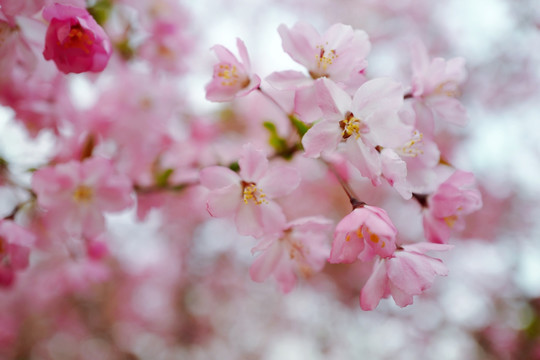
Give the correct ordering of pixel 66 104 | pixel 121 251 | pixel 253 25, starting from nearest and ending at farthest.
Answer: pixel 66 104
pixel 121 251
pixel 253 25

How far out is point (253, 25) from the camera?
4898mm

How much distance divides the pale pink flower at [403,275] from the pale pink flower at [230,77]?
1.60 ft

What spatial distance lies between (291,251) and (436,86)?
21.0 inches

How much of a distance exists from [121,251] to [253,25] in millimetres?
2866

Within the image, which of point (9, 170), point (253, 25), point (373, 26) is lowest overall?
point (253, 25)

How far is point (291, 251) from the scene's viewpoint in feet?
3.49

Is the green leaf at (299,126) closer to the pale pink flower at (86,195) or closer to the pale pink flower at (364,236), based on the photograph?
Result: the pale pink flower at (364,236)

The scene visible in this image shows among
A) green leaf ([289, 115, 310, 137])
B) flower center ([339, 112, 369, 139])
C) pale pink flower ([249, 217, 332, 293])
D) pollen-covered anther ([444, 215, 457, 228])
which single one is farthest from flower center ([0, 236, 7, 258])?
pollen-covered anther ([444, 215, 457, 228])

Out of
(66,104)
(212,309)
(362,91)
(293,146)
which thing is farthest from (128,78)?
(212,309)

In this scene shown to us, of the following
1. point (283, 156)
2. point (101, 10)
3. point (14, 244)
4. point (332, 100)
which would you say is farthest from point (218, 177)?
point (101, 10)

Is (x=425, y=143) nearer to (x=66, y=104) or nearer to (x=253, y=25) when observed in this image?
(x=66, y=104)

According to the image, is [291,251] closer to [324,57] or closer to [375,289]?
[375,289]

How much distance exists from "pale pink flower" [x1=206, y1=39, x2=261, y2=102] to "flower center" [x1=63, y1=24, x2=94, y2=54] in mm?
272

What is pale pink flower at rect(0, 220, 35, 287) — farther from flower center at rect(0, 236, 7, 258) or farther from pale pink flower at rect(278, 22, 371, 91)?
pale pink flower at rect(278, 22, 371, 91)
